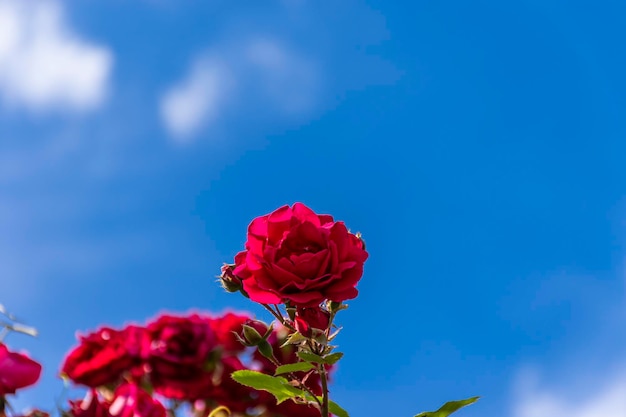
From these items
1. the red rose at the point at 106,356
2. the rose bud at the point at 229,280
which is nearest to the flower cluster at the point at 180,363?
the red rose at the point at 106,356

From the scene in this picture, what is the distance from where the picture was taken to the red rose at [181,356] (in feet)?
8.08

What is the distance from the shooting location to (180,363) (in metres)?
2.48

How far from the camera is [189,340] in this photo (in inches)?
103

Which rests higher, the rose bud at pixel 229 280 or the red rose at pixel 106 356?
the rose bud at pixel 229 280

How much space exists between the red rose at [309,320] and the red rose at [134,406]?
0.51 metres

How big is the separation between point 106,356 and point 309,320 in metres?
0.68

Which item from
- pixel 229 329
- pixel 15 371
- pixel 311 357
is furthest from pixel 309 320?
pixel 15 371

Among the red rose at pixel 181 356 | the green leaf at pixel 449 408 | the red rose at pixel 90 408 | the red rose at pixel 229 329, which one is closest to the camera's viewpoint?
the red rose at pixel 90 408

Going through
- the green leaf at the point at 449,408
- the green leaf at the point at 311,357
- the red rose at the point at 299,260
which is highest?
the red rose at the point at 299,260

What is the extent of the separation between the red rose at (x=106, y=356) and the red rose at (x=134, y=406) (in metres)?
0.40

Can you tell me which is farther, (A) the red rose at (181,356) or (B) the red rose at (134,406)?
(A) the red rose at (181,356)

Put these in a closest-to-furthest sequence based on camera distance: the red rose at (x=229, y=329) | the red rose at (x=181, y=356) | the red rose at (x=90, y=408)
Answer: the red rose at (x=90, y=408), the red rose at (x=181, y=356), the red rose at (x=229, y=329)

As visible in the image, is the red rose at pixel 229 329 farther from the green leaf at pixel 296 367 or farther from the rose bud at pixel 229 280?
the green leaf at pixel 296 367

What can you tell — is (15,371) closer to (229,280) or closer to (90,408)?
(90,408)
